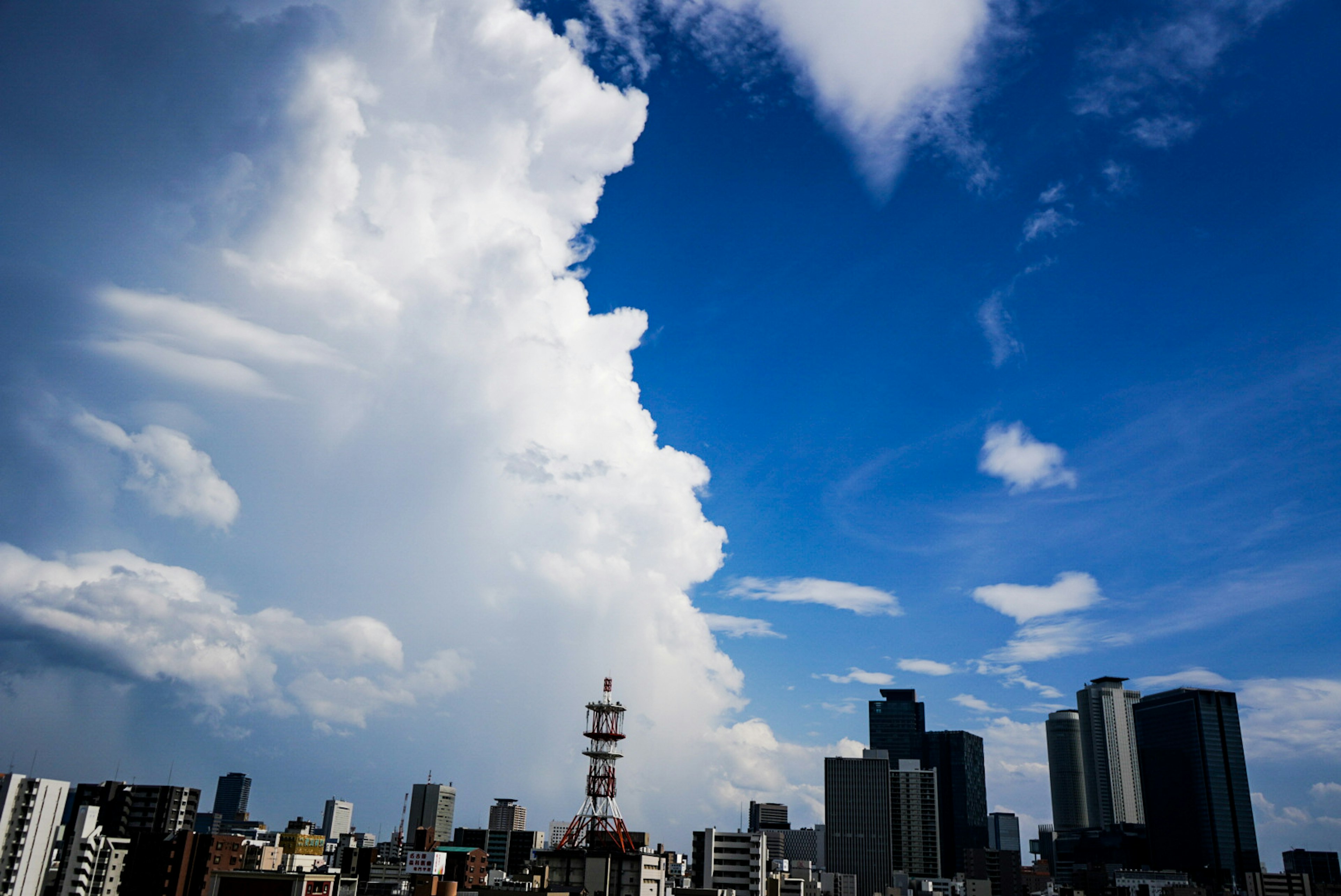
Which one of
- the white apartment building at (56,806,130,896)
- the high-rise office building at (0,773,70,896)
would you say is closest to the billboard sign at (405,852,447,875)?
the white apartment building at (56,806,130,896)

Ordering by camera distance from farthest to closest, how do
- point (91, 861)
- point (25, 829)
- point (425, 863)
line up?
point (425, 863)
point (91, 861)
point (25, 829)

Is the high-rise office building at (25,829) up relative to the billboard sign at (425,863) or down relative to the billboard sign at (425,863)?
up

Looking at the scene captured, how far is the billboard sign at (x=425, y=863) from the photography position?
143375 mm

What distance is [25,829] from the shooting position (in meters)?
96.2

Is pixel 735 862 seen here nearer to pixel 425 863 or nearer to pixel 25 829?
pixel 425 863

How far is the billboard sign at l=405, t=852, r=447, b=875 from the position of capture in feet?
470

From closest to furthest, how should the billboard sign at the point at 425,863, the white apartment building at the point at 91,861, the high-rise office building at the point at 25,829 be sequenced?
the high-rise office building at the point at 25,829 → the white apartment building at the point at 91,861 → the billboard sign at the point at 425,863

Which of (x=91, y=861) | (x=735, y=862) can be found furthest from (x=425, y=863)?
(x=735, y=862)

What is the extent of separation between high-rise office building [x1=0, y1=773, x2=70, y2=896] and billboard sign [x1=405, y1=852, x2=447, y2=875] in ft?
185

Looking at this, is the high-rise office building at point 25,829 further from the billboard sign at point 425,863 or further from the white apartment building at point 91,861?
the billboard sign at point 425,863

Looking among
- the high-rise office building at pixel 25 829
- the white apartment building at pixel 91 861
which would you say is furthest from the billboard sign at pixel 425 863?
the high-rise office building at pixel 25 829

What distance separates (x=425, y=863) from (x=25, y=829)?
63144 mm

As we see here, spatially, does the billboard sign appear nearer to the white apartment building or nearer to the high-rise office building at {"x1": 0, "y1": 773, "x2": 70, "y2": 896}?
the white apartment building

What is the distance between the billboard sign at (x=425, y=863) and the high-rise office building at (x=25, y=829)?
5641 cm
